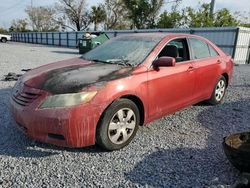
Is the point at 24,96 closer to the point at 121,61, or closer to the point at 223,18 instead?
the point at 121,61

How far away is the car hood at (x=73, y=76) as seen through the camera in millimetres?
3178

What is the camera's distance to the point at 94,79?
10.8 feet

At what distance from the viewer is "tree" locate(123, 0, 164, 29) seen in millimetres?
32688

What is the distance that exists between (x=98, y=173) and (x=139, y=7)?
32030 mm

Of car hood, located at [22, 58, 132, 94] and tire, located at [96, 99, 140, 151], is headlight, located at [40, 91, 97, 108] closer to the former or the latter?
car hood, located at [22, 58, 132, 94]

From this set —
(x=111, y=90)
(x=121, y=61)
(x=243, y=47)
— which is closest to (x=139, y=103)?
(x=111, y=90)

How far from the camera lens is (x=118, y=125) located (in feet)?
11.3

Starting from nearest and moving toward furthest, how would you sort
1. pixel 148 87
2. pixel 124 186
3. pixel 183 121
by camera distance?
pixel 124 186 → pixel 148 87 → pixel 183 121

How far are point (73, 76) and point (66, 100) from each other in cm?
45

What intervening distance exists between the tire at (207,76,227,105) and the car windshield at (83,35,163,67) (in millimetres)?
1902

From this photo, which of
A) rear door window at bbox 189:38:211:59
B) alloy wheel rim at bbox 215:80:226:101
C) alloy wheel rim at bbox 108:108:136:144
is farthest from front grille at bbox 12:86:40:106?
alloy wheel rim at bbox 215:80:226:101

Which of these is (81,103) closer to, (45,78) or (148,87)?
(45,78)

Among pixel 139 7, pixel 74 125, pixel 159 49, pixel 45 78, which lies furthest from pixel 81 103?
pixel 139 7

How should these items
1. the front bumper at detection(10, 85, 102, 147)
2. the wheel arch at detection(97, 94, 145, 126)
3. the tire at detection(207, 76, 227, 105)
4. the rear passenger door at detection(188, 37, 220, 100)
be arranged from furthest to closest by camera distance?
1. the tire at detection(207, 76, 227, 105)
2. the rear passenger door at detection(188, 37, 220, 100)
3. the wheel arch at detection(97, 94, 145, 126)
4. the front bumper at detection(10, 85, 102, 147)
